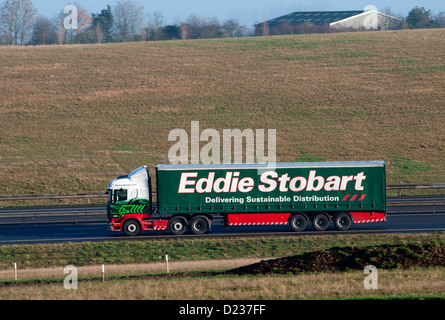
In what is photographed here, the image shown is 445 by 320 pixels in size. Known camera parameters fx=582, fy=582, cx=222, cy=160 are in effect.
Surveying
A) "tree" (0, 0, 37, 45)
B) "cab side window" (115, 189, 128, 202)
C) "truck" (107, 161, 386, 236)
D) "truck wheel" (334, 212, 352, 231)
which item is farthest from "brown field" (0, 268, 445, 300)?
"tree" (0, 0, 37, 45)

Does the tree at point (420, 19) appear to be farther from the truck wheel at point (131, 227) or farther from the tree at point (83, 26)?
the truck wheel at point (131, 227)

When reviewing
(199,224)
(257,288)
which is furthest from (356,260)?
(199,224)

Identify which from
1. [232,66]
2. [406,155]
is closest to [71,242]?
[406,155]

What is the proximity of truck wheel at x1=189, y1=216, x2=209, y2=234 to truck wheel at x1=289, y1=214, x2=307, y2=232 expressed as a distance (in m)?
4.31

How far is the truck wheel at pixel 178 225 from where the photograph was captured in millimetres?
29547

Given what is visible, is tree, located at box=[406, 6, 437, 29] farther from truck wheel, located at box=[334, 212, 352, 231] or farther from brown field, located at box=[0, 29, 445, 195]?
truck wheel, located at box=[334, 212, 352, 231]

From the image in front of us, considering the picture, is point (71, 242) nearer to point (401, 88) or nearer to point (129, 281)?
point (129, 281)

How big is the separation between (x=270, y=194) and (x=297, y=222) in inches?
78.5

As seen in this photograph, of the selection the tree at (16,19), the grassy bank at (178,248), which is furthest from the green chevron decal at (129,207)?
the tree at (16,19)

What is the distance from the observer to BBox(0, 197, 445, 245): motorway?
29281mm

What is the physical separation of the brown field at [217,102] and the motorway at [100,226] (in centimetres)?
826

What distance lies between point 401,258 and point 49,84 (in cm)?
5795

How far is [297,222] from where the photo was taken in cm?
2961

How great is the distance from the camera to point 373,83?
67.8m
